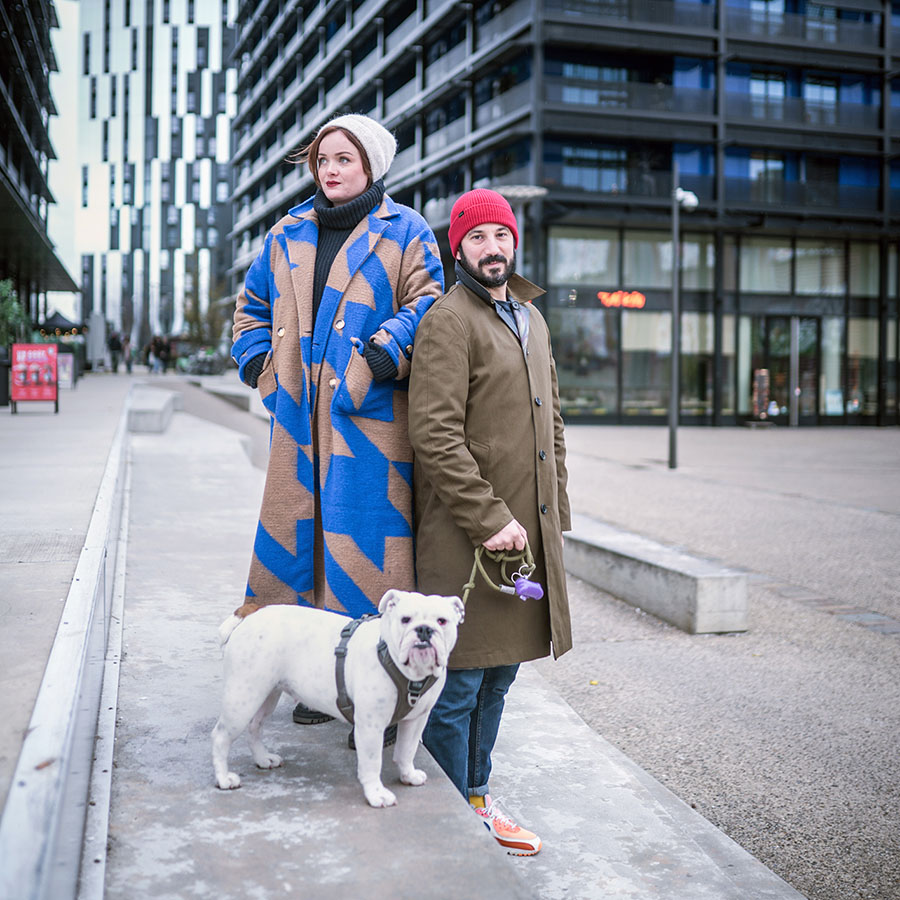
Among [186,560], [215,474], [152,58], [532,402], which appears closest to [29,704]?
[532,402]

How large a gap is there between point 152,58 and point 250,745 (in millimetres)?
114133

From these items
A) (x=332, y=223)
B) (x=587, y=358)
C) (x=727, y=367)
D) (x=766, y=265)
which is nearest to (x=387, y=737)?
(x=332, y=223)

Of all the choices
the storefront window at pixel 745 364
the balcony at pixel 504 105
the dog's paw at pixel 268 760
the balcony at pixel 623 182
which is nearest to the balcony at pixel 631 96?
the balcony at pixel 504 105

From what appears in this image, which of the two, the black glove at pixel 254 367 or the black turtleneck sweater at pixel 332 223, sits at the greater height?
the black turtleneck sweater at pixel 332 223

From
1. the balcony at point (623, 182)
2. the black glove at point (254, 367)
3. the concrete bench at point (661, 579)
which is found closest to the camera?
the black glove at point (254, 367)

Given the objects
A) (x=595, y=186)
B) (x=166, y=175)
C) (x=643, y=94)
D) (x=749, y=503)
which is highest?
(x=166, y=175)

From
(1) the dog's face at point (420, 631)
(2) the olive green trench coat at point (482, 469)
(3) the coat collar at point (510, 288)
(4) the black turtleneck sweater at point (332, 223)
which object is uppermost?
(4) the black turtleneck sweater at point (332, 223)

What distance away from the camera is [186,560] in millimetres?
5707

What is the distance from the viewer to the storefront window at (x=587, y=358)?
2797cm

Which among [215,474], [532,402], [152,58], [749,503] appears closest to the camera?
[532,402]

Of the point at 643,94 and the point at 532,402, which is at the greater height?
the point at 643,94

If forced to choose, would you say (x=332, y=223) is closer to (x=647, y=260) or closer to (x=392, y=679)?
(x=392, y=679)

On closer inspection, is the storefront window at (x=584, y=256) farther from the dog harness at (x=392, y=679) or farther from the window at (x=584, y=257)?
the dog harness at (x=392, y=679)

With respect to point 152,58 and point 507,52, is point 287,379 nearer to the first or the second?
point 507,52
